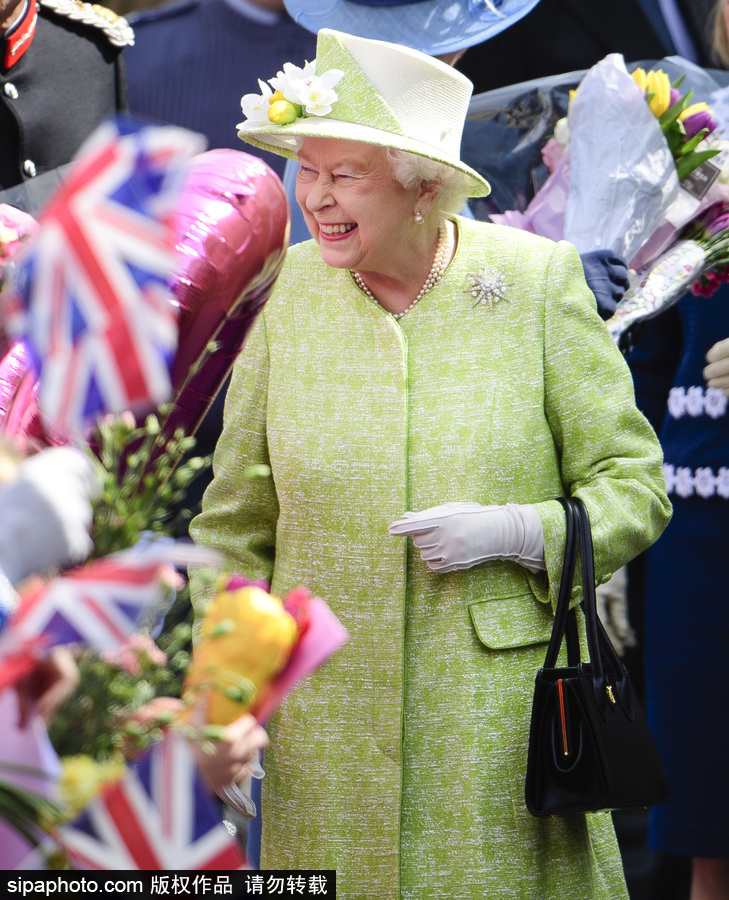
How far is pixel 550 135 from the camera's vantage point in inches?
102

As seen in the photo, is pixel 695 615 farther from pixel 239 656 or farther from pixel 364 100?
pixel 239 656

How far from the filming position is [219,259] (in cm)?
124

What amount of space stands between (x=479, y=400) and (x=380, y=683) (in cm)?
48

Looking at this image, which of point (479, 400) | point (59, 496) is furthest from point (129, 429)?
point (479, 400)

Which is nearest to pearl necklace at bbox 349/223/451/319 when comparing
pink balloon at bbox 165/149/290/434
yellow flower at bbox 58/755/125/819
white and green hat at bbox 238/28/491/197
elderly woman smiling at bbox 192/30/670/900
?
elderly woman smiling at bbox 192/30/670/900

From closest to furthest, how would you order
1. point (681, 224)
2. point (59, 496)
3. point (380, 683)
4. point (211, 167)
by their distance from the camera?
point (59, 496), point (211, 167), point (380, 683), point (681, 224)

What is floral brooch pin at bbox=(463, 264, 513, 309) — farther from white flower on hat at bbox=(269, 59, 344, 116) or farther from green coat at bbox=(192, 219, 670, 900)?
white flower on hat at bbox=(269, 59, 344, 116)

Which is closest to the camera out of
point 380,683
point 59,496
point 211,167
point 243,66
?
point 59,496

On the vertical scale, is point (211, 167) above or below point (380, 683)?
above

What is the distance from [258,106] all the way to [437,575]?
0.81 metres

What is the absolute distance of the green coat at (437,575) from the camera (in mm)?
1802

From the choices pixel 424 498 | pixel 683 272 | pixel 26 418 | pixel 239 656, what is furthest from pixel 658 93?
pixel 239 656

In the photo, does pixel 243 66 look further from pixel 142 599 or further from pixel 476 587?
pixel 142 599

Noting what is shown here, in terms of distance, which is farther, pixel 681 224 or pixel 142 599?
pixel 681 224
